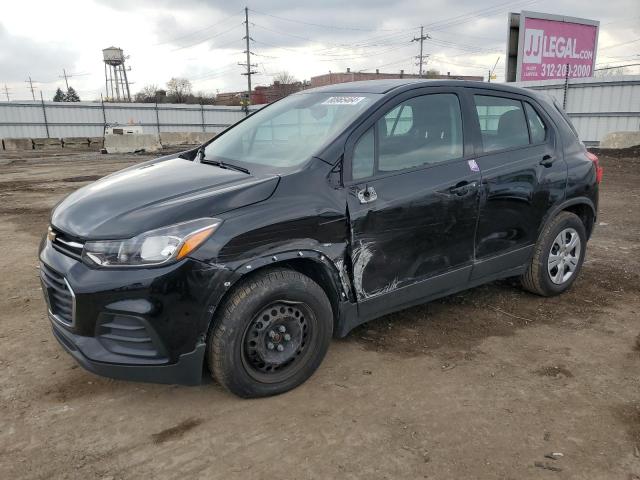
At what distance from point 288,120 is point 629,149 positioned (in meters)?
16.3

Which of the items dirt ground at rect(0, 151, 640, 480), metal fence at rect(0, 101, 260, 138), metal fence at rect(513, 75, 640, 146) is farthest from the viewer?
metal fence at rect(0, 101, 260, 138)

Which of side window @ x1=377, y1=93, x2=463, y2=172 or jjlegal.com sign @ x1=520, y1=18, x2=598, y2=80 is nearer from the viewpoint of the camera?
side window @ x1=377, y1=93, x2=463, y2=172

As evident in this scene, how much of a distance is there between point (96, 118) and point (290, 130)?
1266 inches

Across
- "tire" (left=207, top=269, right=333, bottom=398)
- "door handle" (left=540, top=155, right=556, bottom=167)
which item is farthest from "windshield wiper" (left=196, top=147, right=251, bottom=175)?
"door handle" (left=540, top=155, right=556, bottom=167)

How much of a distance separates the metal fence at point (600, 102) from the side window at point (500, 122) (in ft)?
48.8

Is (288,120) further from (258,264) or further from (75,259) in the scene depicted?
(75,259)

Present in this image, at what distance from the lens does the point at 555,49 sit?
76.9ft

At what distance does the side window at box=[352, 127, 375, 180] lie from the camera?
10.4ft

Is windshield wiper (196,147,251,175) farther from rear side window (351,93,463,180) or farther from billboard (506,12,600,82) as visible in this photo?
billboard (506,12,600,82)

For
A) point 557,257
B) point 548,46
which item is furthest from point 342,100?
point 548,46

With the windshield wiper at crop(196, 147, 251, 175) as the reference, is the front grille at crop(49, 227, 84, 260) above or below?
below

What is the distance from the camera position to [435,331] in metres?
3.86

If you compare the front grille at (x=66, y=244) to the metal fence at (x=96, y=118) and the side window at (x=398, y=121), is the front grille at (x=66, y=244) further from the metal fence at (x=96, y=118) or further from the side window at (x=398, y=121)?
the metal fence at (x=96, y=118)

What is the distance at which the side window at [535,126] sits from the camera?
4148 millimetres
